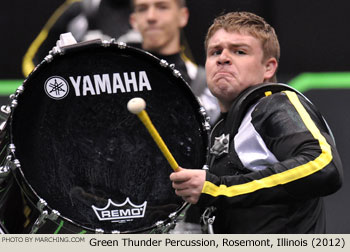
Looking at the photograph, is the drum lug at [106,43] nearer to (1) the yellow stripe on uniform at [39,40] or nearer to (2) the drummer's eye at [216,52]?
(2) the drummer's eye at [216,52]

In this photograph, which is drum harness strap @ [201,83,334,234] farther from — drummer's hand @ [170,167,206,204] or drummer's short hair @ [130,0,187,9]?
drummer's short hair @ [130,0,187,9]

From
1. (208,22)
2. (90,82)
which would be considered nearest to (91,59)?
(90,82)

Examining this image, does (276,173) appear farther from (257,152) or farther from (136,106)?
(136,106)

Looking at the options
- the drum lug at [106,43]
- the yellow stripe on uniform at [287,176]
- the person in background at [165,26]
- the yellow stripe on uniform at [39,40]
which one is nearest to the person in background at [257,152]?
the yellow stripe on uniform at [287,176]

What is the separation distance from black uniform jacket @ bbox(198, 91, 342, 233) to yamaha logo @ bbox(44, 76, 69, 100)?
0.52 m

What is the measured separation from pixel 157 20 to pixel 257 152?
167 cm

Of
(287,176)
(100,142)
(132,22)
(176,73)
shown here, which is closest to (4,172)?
(100,142)

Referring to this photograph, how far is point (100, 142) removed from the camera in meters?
2.64

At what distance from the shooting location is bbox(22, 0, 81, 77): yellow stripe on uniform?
422 centimetres

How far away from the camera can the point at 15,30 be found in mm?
4285

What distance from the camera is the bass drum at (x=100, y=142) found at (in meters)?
2.60

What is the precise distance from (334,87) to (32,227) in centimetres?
203

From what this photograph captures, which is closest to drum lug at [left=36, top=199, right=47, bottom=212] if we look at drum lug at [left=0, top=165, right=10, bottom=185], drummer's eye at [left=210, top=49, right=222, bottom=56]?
drum lug at [left=0, top=165, right=10, bottom=185]

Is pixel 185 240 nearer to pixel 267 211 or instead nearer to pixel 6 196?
pixel 267 211
